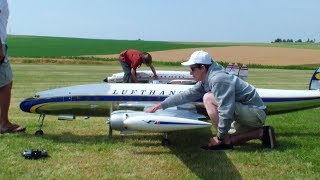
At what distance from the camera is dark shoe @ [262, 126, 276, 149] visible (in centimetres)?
937

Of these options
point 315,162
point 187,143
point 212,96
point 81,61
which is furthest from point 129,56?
point 81,61

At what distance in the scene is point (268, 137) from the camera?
9.41 metres

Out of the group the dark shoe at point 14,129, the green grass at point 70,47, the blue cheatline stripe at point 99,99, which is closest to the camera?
the dark shoe at point 14,129

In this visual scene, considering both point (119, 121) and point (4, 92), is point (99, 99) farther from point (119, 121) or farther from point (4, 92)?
point (4, 92)

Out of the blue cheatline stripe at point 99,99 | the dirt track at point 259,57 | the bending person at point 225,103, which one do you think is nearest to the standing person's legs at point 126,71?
the blue cheatline stripe at point 99,99

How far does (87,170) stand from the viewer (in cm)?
763

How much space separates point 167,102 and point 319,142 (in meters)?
3.71

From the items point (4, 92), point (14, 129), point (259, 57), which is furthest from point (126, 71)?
point (259, 57)

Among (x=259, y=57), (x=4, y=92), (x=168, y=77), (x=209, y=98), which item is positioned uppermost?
(x=209, y=98)

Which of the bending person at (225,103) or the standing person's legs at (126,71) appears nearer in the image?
the bending person at (225,103)

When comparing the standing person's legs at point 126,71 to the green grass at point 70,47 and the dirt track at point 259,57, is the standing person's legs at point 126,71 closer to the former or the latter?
the dirt track at point 259,57

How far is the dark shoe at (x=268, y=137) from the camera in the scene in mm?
9367

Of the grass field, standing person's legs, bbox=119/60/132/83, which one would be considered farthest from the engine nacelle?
standing person's legs, bbox=119/60/132/83

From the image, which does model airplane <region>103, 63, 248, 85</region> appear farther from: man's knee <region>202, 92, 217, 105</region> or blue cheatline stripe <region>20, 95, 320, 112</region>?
man's knee <region>202, 92, 217, 105</region>
